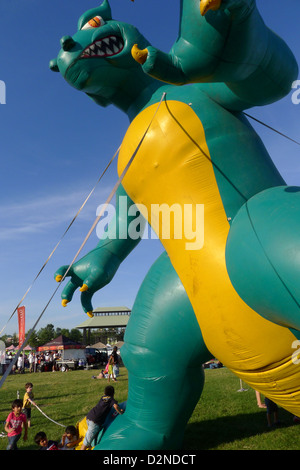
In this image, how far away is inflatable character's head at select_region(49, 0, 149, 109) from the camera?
3.30 meters

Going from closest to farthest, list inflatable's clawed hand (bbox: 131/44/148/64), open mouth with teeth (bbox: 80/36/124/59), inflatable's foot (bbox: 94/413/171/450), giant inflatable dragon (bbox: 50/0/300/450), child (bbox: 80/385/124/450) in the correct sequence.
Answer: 1. inflatable's clawed hand (bbox: 131/44/148/64)
2. giant inflatable dragon (bbox: 50/0/300/450)
3. open mouth with teeth (bbox: 80/36/124/59)
4. inflatable's foot (bbox: 94/413/171/450)
5. child (bbox: 80/385/124/450)

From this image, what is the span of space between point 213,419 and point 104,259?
4.20 meters

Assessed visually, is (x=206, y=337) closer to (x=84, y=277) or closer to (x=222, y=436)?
(x=84, y=277)

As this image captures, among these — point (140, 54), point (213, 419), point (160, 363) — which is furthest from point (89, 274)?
point (213, 419)

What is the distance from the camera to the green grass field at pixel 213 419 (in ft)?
17.1

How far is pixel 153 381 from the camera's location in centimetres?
355

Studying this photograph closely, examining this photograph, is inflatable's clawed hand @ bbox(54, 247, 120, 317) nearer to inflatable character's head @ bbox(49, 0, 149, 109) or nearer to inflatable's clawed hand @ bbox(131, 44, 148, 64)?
inflatable character's head @ bbox(49, 0, 149, 109)

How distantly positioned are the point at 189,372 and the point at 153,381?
34 cm

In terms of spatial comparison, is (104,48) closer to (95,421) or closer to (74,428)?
(95,421)

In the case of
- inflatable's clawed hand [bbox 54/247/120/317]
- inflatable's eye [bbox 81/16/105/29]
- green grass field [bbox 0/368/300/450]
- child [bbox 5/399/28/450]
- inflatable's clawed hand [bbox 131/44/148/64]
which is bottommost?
green grass field [bbox 0/368/300/450]

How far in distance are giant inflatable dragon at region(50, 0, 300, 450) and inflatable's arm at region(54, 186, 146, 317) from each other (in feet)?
0.05

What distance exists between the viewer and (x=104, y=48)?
11.1 feet

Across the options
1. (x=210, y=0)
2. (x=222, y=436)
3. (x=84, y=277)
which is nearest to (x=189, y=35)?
(x=210, y=0)

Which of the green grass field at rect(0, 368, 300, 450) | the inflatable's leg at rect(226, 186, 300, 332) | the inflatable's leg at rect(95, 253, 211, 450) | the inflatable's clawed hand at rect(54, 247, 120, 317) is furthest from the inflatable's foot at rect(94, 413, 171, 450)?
the inflatable's leg at rect(226, 186, 300, 332)
